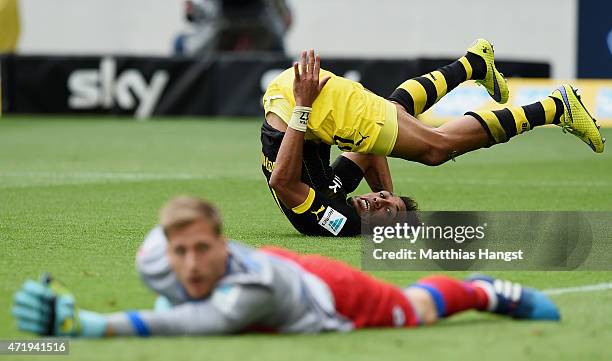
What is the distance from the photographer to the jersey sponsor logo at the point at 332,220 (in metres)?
8.54

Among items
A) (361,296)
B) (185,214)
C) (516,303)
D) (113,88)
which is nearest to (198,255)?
(185,214)

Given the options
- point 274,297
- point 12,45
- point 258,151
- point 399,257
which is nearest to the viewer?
point 274,297

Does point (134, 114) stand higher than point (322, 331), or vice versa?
point (322, 331)

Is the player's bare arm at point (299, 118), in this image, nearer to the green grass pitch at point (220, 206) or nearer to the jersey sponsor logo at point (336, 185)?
the green grass pitch at point (220, 206)

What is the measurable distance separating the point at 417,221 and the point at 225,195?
3685mm

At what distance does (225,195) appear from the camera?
11.6 m

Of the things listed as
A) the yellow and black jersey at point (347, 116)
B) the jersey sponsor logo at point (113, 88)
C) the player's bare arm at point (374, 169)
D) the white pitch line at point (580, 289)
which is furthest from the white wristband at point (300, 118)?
the jersey sponsor logo at point (113, 88)

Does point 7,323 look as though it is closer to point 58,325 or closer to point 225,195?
point 58,325

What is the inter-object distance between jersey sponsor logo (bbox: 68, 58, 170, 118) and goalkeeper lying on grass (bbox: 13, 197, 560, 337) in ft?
56.9

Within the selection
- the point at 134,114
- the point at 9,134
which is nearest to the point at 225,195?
the point at 9,134

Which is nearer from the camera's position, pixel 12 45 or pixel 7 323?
pixel 7 323

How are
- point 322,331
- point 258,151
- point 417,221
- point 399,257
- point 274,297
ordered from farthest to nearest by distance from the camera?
point 258,151 < point 417,221 < point 399,257 < point 322,331 < point 274,297

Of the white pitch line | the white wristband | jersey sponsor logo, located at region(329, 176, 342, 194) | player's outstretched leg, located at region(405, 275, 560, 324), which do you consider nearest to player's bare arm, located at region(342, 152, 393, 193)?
jersey sponsor logo, located at region(329, 176, 342, 194)

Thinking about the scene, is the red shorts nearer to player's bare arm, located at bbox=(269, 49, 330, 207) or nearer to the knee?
player's bare arm, located at bbox=(269, 49, 330, 207)
